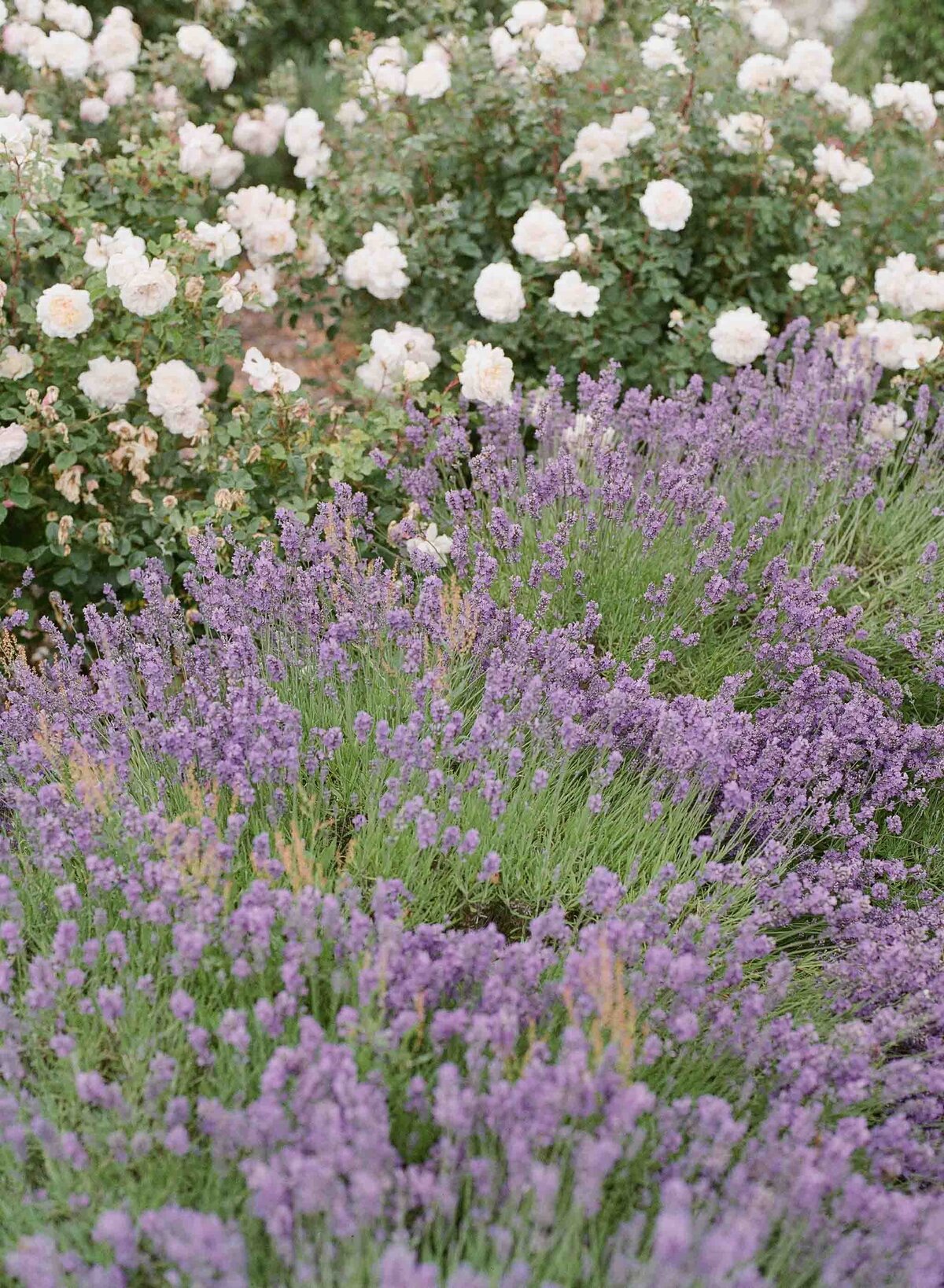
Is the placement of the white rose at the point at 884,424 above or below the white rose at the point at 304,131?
below

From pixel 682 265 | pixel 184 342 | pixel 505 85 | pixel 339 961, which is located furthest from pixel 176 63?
pixel 339 961

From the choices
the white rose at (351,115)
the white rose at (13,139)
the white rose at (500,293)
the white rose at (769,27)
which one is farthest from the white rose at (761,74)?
the white rose at (13,139)

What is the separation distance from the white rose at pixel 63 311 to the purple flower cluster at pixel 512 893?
2.93 feet

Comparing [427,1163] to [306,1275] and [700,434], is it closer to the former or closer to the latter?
[306,1275]

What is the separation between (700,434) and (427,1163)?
8.01 ft

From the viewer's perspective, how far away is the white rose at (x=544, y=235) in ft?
13.7

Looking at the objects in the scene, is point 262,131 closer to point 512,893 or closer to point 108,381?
point 108,381

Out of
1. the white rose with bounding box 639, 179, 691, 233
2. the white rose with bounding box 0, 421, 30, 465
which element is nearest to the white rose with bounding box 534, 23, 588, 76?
the white rose with bounding box 639, 179, 691, 233

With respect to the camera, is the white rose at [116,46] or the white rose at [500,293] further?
the white rose at [116,46]

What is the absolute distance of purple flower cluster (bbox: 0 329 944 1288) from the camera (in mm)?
1628

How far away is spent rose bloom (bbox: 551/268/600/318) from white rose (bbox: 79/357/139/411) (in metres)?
1.47

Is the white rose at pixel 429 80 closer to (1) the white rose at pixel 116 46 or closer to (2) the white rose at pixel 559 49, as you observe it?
(2) the white rose at pixel 559 49

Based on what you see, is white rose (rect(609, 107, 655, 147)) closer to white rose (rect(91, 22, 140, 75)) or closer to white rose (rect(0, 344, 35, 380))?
white rose (rect(91, 22, 140, 75))

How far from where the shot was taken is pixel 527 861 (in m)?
2.53
